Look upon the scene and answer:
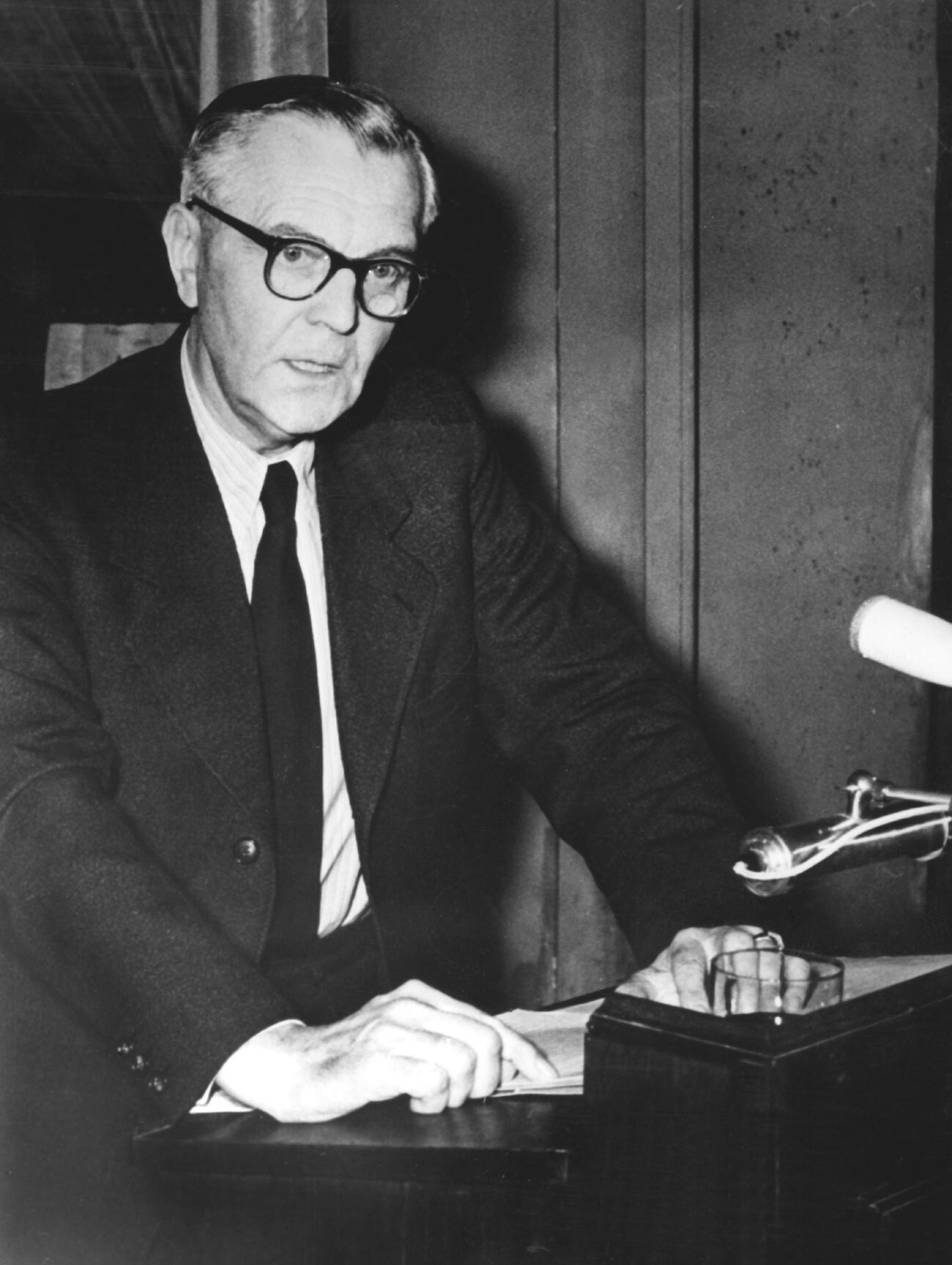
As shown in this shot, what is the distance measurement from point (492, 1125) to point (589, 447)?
8.30ft

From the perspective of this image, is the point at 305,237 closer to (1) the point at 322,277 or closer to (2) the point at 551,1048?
(1) the point at 322,277

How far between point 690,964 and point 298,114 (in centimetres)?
129

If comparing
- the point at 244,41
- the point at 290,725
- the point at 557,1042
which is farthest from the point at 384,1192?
the point at 244,41

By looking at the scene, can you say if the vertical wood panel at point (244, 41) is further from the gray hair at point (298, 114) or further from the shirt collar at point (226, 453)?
the shirt collar at point (226, 453)

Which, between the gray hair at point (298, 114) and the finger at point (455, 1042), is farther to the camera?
the gray hair at point (298, 114)

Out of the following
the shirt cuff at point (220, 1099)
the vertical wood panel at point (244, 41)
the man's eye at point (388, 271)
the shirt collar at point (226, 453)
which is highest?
the vertical wood panel at point (244, 41)

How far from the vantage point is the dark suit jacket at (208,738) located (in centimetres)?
137

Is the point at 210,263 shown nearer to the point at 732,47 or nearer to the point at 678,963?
the point at 678,963

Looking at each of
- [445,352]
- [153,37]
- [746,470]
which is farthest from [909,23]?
[153,37]

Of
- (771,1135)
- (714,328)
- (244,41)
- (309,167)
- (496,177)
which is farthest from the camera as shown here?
(714,328)

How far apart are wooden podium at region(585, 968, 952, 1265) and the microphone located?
0.25m

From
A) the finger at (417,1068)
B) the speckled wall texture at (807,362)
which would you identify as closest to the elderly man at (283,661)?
the finger at (417,1068)

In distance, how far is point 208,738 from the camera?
69.3 inches

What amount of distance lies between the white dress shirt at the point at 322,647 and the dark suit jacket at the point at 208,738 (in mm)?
37
